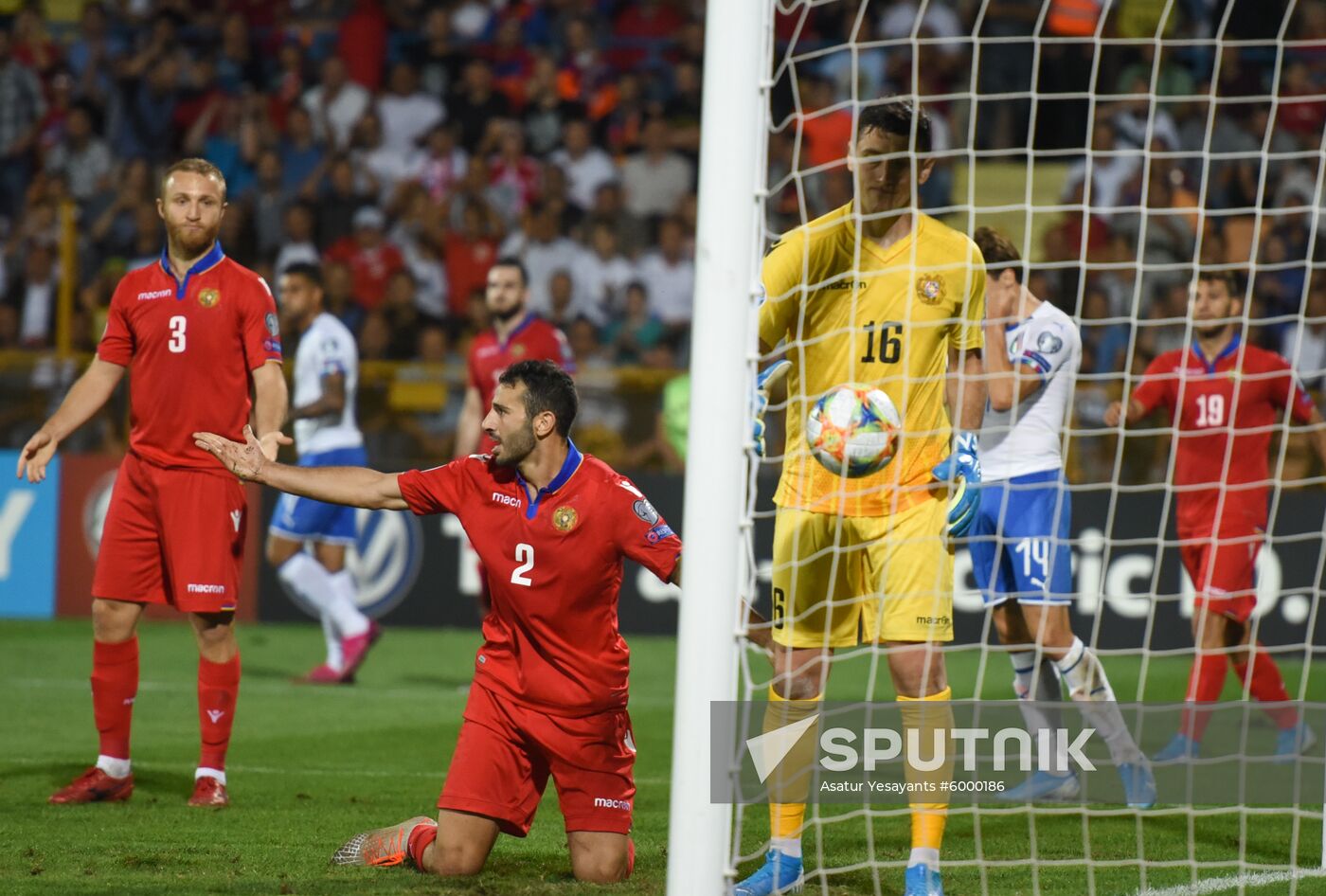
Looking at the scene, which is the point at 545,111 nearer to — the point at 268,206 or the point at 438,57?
the point at 438,57

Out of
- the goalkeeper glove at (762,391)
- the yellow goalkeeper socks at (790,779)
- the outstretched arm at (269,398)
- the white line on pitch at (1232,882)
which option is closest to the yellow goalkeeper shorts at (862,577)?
the yellow goalkeeper socks at (790,779)

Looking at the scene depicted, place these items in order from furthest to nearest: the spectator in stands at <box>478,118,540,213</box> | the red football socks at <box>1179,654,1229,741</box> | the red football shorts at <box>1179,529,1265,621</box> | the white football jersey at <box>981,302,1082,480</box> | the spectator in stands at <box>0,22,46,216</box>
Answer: the spectator in stands at <box>0,22,46,216</box>, the spectator in stands at <box>478,118,540,213</box>, the red football shorts at <box>1179,529,1265,621</box>, the red football socks at <box>1179,654,1229,741</box>, the white football jersey at <box>981,302,1082,480</box>

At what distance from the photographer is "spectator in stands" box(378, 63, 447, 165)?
50.1 ft

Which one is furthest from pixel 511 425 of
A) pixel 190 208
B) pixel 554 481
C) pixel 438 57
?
pixel 438 57

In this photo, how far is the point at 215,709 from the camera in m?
5.94

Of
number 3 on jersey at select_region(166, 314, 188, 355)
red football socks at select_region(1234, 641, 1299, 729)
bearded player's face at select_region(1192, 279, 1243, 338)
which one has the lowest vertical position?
red football socks at select_region(1234, 641, 1299, 729)

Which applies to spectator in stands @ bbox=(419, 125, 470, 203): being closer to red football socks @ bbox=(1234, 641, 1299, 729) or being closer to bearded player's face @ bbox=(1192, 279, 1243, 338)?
bearded player's face @ bbox=(1192, 279, 1243, 338)

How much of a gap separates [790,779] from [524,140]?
443 inches

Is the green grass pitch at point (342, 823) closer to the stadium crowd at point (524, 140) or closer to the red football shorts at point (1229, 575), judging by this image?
the red football shorts at point (1229, 575)

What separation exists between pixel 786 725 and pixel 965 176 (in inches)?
436

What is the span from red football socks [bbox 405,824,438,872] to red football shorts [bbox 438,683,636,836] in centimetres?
9

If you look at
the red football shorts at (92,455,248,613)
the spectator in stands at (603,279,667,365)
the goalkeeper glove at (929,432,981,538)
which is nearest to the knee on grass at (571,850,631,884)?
the goalkeeper glove at (929,432,981,538)

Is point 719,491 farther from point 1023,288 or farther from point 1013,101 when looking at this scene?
point 1013,101

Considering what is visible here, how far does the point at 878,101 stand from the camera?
15.4ft
